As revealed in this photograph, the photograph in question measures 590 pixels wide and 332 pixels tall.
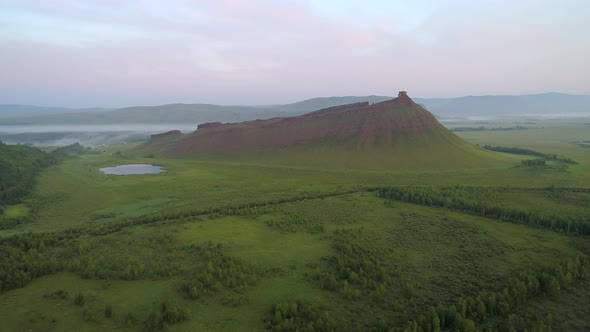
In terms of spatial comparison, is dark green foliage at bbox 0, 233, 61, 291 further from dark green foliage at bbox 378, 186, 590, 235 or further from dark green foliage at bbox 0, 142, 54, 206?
dark green foliage at bbox 378, 186, 590, 235

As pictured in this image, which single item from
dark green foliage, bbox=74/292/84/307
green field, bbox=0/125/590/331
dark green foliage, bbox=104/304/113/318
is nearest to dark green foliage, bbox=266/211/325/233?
green field, bbox=0/125/590/331

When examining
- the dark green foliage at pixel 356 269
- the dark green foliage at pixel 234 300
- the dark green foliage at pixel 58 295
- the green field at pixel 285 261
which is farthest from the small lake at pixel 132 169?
the dark green foliage at pixel 234 300

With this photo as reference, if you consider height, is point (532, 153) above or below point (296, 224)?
above

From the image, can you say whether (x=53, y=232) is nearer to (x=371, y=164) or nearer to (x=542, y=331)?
(x=542, y=331)

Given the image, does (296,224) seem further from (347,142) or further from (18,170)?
(18,170)

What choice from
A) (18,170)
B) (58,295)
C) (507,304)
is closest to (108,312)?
(58,295)

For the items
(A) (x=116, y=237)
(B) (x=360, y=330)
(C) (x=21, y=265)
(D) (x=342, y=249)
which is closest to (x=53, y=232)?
(A) (x=116, y=237)
